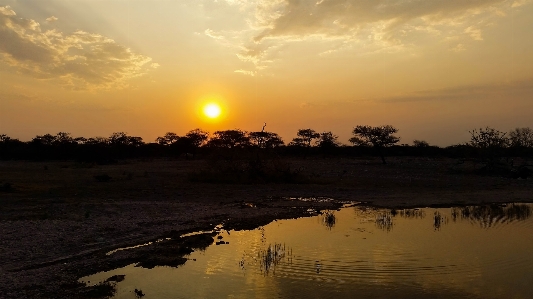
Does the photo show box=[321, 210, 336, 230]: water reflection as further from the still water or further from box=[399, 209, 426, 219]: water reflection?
box=[399, 209, 426, 219]: water reflection

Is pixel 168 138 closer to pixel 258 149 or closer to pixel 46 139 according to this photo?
pixel 46 139

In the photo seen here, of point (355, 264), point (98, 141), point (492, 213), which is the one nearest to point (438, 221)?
point (492, 213)

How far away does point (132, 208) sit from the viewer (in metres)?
17.7

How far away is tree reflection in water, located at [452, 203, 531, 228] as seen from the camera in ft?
52.4

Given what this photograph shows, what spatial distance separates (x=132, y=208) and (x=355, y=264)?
427 inches

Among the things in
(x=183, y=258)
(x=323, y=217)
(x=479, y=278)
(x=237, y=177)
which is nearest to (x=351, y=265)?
(x=479, y=278)

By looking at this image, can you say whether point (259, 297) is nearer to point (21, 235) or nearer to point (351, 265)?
point (351, 265)

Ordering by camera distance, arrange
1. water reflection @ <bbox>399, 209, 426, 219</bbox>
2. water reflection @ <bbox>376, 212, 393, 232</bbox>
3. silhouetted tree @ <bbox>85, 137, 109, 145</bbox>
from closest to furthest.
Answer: water reflection @ <bbox>376, 212, 393, 232</bbox>
water reflection @ <bbox>399, 209, 426, 219</bbox>
silhouetted tree @ <bbox>85, 137, 109, 145</bbox>

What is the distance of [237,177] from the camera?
98.8 ft

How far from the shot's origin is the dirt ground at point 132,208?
965cm

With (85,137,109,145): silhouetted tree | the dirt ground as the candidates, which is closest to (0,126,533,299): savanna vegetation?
the dirt ground

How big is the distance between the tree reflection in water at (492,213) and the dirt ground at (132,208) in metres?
1.32

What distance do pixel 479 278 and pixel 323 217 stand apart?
8.19 m

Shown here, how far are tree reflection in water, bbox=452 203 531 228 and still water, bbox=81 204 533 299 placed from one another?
0.87 metres
